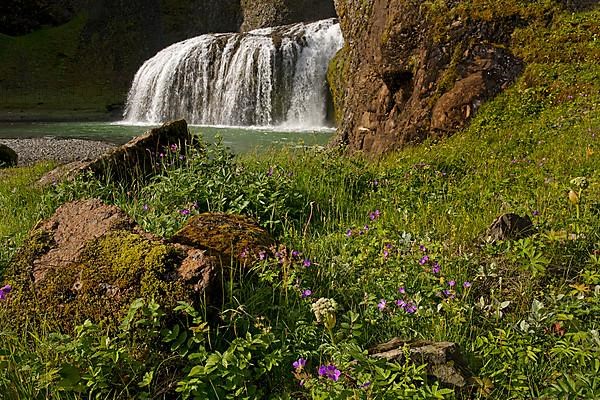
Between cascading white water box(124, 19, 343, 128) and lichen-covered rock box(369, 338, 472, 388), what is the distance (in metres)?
Answer: 19.8

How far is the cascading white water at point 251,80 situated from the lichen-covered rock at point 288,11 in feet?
48.9

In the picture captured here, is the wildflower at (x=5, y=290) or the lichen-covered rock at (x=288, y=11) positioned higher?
the lichen-covered rock at (x=288, y=11)

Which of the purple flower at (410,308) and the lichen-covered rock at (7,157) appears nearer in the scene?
the purple flower at (410,308)

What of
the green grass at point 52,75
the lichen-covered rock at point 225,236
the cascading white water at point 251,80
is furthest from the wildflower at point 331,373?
the green grass at point 52,75

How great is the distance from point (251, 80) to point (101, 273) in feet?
67.8

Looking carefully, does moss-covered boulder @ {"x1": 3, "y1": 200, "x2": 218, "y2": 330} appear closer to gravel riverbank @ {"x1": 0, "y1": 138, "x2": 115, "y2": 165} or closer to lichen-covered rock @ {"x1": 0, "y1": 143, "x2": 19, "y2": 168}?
lichen-covered rock @ {"x1": 0, "y1": 143, "x2": 19, "y2": 168}

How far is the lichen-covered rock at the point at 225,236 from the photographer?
3.07m

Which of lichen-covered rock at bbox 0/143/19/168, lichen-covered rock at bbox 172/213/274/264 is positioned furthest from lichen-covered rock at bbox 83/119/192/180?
lichen-covered rock at bbox 0/143/19/168

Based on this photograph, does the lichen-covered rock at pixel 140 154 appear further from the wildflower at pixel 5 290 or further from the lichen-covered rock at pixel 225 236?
the wildflower at pixel 5 290

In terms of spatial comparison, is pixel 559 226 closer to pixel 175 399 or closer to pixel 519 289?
pixel 519 289

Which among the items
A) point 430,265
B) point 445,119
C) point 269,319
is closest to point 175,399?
point 269,319

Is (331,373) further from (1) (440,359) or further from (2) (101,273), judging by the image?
(2) (101,273)

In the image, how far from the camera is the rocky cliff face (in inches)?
301

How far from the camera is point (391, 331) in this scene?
2547 mm
